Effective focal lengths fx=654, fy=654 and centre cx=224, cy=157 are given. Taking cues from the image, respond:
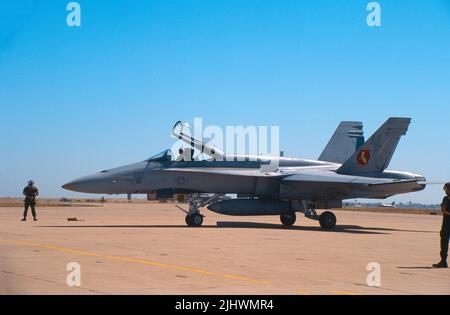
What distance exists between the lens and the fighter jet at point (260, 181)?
2248cm

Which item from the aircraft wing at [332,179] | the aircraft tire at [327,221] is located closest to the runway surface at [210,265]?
the aircraft wing at [332,179]

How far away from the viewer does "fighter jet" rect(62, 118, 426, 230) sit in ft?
73.8

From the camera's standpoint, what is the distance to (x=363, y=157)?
24156mm

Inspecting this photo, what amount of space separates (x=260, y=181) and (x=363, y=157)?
3909 mm

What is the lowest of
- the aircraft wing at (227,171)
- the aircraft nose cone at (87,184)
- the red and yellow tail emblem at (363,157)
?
the aircraft nose cone at (87,184)

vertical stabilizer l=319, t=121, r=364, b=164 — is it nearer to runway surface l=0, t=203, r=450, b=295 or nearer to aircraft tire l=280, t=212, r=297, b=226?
aircraft tire l=280, t=212, r=297, b=226

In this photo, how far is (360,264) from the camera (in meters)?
11.3

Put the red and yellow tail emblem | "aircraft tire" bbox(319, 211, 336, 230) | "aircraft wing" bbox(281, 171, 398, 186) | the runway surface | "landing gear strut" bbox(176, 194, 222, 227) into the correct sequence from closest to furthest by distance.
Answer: the runway surface
"aircraft wing" bbox(281, 171, 398, 186)
"landing gear strut" bbox(176, 194, 222, 227)
"aircraft tire" bbox(319, 211, 336, 230)
the red and yellow tail emblem

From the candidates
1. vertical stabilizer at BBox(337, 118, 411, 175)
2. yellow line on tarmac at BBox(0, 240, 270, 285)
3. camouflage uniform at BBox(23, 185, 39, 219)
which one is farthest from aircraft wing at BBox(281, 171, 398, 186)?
yellow line on tarmac at BBox(0, 240, 270, 285)

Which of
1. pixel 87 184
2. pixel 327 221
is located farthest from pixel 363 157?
pixel 87 184

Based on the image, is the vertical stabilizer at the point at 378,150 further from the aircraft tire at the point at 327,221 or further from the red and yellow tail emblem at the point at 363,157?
the aircraft tire at the point at 327,221
